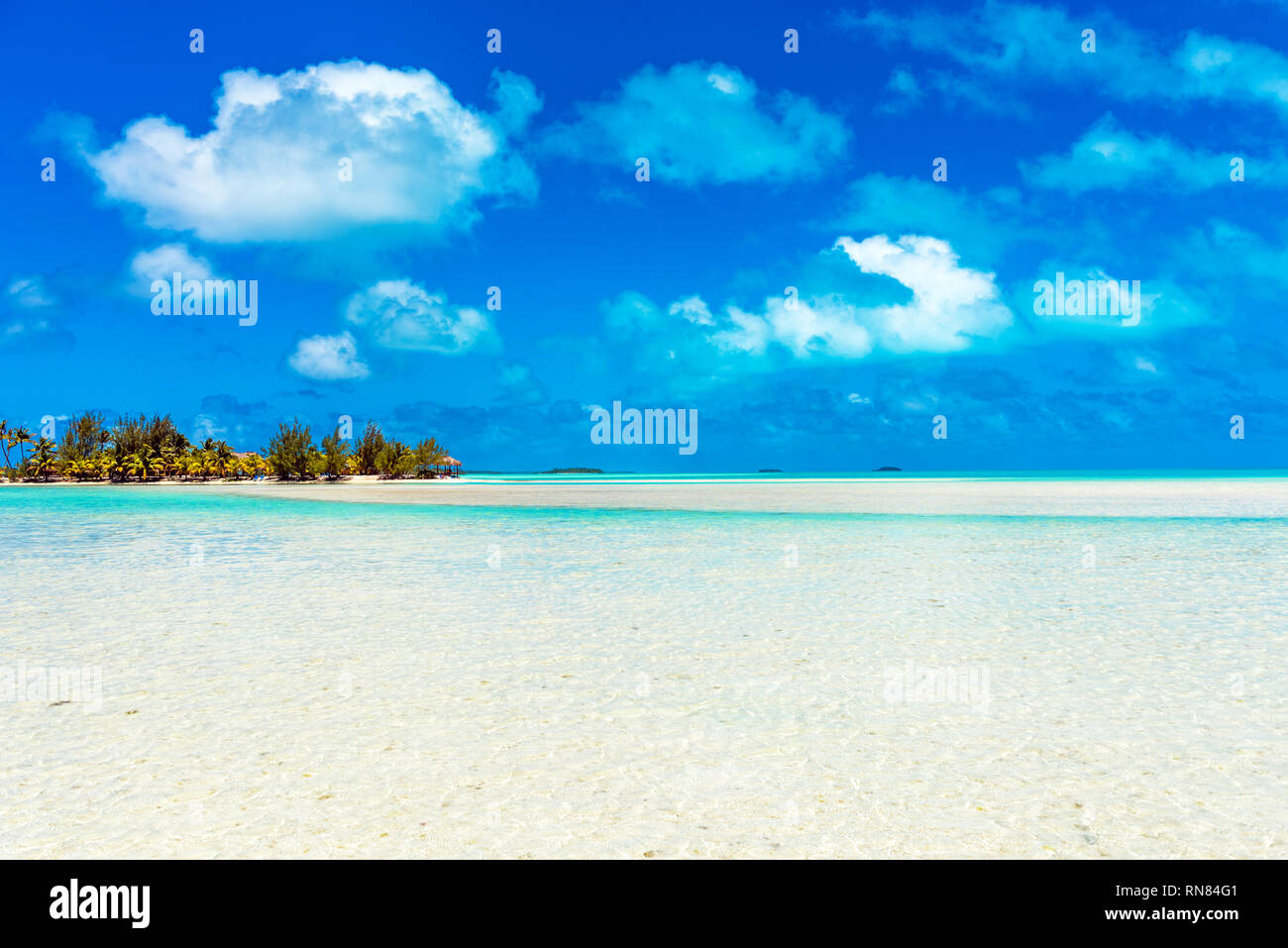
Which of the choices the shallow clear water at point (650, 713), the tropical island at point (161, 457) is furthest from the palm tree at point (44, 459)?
the shallow clear water at point (650, 713)

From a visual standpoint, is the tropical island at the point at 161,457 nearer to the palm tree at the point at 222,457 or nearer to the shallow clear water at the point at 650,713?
the palm tree at the point at 222,457

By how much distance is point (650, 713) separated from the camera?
4.81 m

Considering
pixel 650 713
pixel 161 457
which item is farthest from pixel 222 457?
pixel 650 713

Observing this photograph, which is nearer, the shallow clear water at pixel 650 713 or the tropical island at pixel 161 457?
the shallow clear water at pixel 650 713

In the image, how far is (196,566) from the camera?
1143 cm

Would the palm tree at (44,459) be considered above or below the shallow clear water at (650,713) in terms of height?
above

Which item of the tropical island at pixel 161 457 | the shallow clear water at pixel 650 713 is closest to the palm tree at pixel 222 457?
the tropical island at pixel 161 457

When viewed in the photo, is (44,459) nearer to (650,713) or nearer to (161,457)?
(161,457)

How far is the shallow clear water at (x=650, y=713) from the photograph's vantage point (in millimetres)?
3264

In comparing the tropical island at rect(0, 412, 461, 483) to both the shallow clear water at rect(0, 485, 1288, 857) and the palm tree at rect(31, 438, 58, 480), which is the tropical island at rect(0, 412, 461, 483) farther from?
the shallow clear water at rect(0, 485, 1288, 857)

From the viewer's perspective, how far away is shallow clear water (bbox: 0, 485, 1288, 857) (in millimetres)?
3264

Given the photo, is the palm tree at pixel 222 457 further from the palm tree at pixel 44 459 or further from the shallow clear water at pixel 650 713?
the shallow clear water at pixel 650 713
